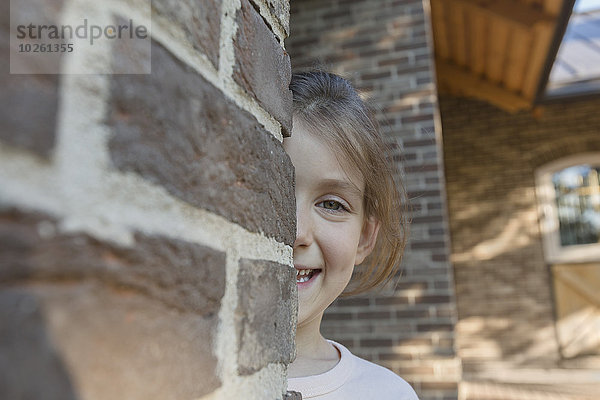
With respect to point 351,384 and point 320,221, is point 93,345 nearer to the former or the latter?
point 320,221

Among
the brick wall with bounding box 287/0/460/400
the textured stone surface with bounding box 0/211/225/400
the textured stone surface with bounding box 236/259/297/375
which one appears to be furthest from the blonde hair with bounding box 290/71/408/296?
the brick wall with bounding box 287/0/460/400

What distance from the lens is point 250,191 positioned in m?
0.57

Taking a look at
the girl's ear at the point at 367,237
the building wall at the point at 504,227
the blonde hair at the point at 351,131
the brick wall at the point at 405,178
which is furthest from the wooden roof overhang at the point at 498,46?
the girl's ear at the point at 367,237

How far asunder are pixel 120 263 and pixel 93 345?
0.19ft

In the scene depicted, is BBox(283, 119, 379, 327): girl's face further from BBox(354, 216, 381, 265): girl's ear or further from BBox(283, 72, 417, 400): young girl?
BBox(354, 216, 381, 265): girl's ear

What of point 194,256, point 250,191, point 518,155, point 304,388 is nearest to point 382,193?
point 304,388

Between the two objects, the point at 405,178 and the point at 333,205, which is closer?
the point at 333,205

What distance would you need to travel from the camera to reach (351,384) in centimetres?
143

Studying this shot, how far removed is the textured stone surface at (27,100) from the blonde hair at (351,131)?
1.05 m

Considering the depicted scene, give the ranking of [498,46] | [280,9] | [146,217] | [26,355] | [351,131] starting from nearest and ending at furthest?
[26,355] → [146,217] → [280,9] → [351,131] → [498,46]

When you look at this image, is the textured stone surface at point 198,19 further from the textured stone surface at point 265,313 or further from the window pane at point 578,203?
the window pane at point 578,203

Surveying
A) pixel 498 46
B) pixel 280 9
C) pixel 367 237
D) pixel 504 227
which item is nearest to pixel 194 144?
pixel 280 9

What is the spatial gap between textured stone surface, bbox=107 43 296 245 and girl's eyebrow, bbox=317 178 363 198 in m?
0.65

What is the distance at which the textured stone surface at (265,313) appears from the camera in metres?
0.55
